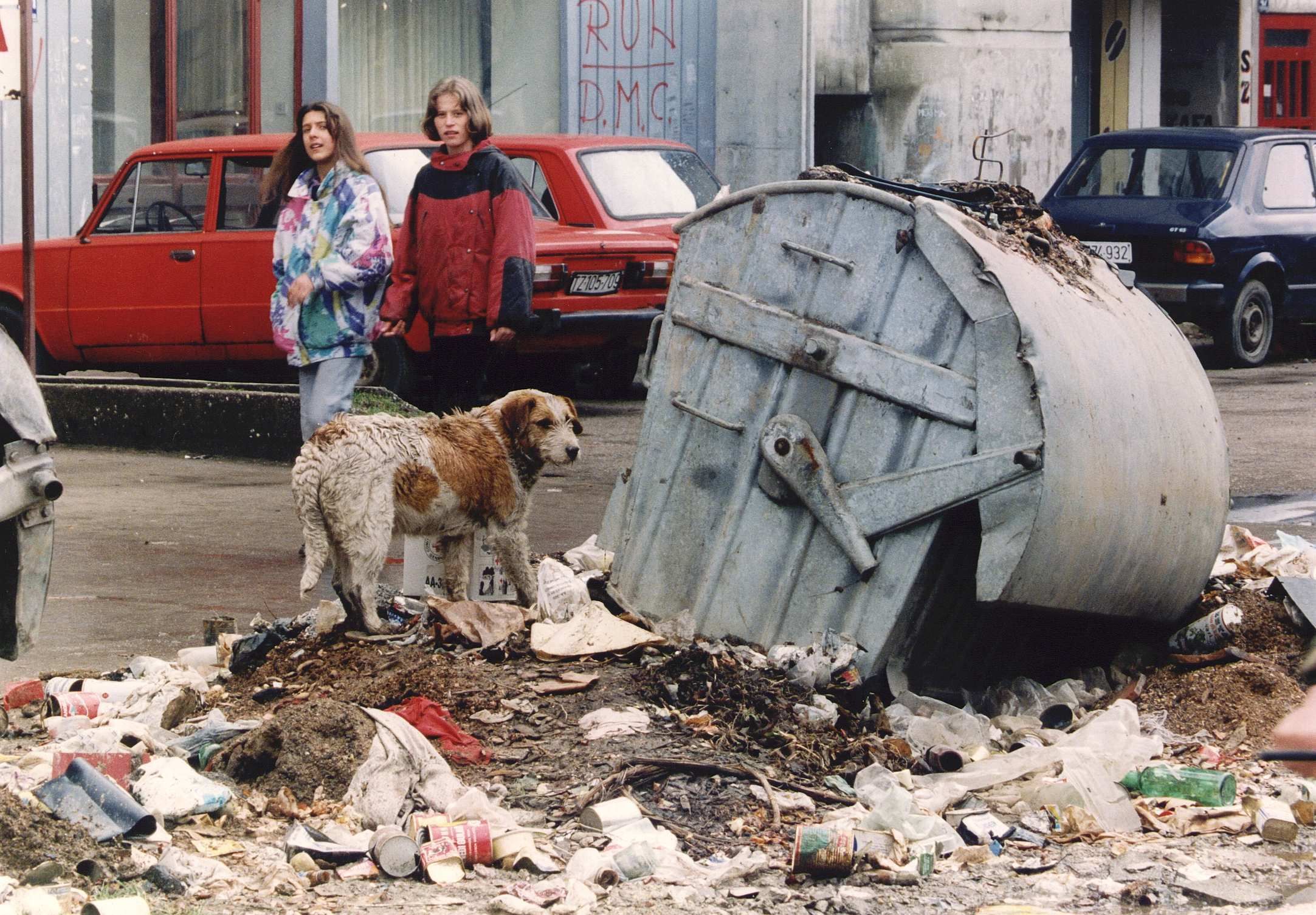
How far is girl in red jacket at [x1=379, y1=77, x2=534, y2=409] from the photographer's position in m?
7.25

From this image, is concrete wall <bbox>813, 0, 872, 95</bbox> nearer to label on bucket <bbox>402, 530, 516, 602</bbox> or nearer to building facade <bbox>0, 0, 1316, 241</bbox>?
building facade <bbox>0, 0, 1316, 241</bbox>

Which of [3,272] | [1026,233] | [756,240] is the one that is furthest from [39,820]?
[3,272]

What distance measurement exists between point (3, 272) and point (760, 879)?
9750 mm

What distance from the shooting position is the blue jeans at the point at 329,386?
758cm

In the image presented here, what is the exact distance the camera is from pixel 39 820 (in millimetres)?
4305

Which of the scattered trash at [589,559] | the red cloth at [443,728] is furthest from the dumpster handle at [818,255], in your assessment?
the red cloth at [443,728]

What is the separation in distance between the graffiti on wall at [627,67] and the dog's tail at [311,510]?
44.3 feet

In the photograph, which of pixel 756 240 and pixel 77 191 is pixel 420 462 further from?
pixel 77 191

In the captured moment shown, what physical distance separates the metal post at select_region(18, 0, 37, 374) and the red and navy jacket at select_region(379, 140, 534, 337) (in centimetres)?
292

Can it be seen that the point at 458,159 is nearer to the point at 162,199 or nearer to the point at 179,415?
the point at 179,415

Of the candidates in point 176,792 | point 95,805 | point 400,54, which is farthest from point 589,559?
point 400,54

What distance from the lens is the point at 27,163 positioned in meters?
9.83

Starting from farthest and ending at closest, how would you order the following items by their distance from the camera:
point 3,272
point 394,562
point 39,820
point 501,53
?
point 501,53 → point 3,272 → point 394,562 → point 39,820

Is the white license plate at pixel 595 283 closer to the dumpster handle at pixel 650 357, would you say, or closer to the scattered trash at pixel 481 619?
the dumpster handle at pixel 650 357
